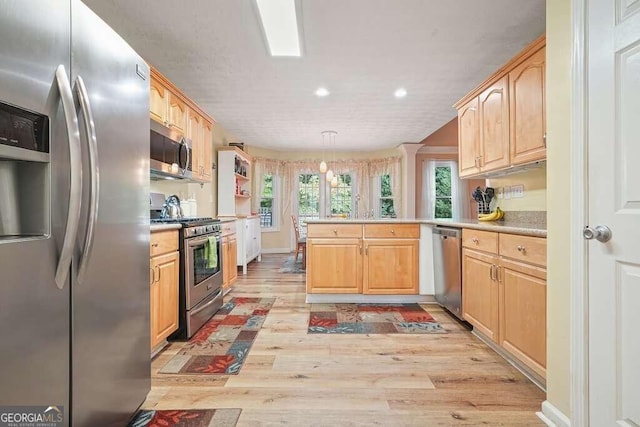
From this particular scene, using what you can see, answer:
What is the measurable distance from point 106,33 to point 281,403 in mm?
1877

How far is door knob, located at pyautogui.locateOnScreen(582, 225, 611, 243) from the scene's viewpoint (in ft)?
3.90

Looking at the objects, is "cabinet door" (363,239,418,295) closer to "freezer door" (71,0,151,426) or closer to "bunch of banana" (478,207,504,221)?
"bunch of banana" (478,207,504,221)

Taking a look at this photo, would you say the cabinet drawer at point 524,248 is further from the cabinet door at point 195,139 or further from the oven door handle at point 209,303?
the cabinet door at point 195,139

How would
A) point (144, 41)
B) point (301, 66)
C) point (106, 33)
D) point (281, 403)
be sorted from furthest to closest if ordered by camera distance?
point (301, 66) < point (144, 41) < point (281, 403) < point (106, 33)

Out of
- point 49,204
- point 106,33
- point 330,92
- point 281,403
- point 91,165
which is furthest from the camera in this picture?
point 330,92

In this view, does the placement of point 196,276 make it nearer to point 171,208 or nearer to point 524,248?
point 171,208

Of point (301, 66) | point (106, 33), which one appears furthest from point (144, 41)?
point (106, 33)

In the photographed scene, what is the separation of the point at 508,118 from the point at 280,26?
1.91 m

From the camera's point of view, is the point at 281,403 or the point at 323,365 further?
the point at 323,365

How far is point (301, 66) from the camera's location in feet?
10.2

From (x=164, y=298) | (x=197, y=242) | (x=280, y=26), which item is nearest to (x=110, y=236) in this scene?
(x=164, y=298)

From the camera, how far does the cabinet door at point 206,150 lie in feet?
12.2

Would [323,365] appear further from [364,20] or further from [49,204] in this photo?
[364,20]

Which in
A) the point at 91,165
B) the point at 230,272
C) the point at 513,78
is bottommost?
the point at 230,272
